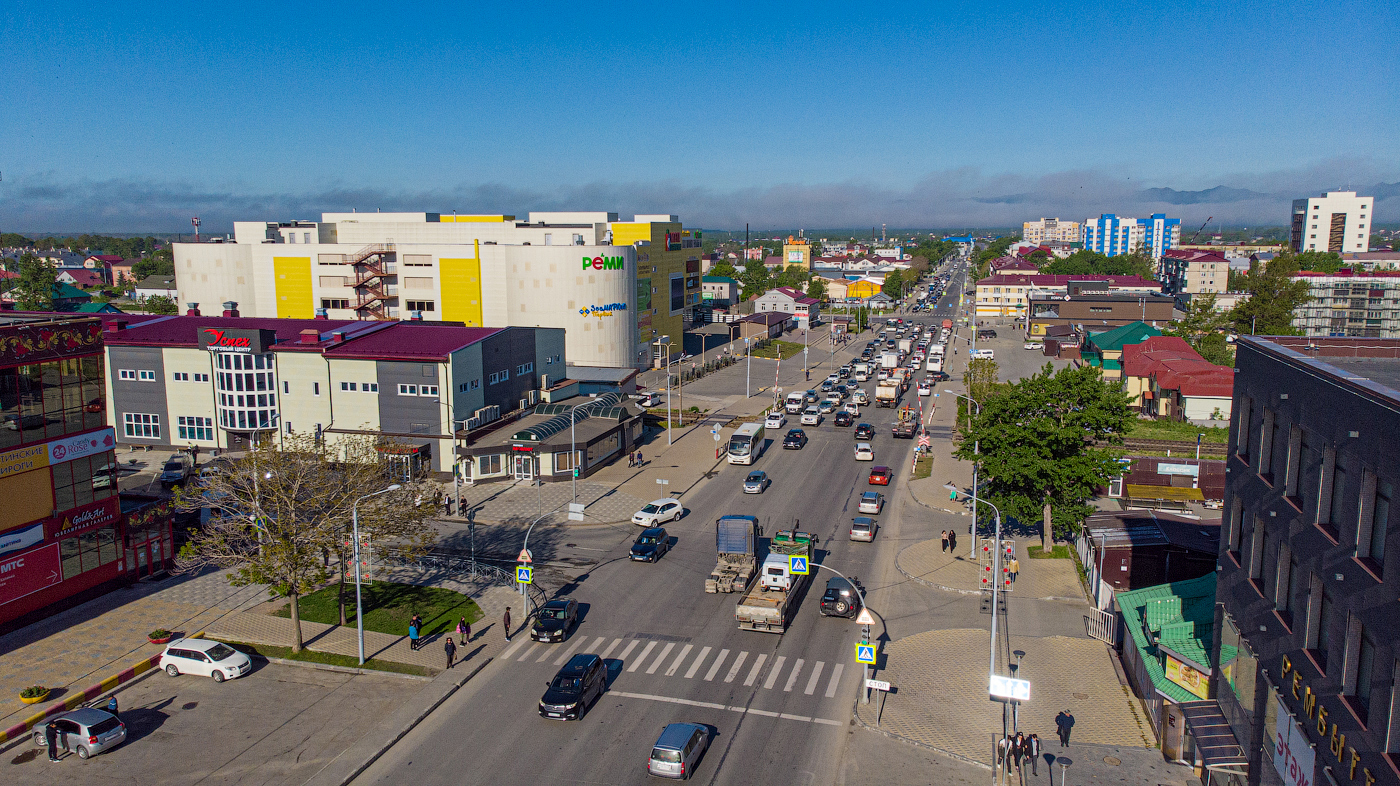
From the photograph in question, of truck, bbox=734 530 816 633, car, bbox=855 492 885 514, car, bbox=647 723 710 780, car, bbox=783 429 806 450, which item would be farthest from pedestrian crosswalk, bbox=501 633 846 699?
→ car, bbox=783 429 806 450

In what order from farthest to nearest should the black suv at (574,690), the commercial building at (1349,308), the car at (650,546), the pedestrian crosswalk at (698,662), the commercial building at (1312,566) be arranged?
the commercial building at (1349,308) < the car at (650,546) < the pedestrian crosswalk at (698,662) < the black suv at (574,690) < the commercial building at (1312,566)

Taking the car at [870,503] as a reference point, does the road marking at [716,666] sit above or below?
below

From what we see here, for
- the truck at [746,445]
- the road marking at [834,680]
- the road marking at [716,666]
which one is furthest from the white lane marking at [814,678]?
the truck at [746,445]

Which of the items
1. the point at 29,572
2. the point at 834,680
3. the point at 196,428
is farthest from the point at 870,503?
the point at 196,428

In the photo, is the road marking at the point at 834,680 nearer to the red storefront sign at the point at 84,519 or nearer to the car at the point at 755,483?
the car at the point at 755,483

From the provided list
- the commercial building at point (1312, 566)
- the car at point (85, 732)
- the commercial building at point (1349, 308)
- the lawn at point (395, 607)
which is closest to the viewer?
the commercial building at point (1312, 566)

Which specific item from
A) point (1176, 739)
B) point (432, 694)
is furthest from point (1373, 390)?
point (432, 694)

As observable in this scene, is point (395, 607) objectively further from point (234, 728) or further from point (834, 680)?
point (834, 680)
